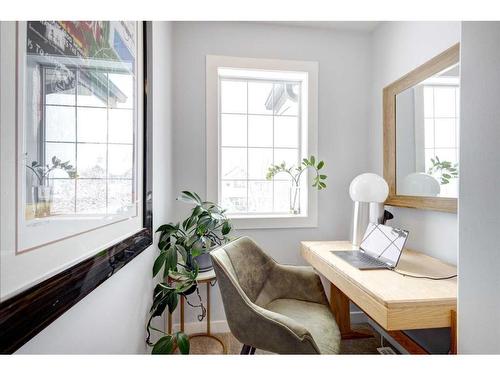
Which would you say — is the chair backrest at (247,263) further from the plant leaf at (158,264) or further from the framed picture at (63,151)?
the framed picture at (63,151)

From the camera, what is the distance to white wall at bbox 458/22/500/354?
1.83 ft

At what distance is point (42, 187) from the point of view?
20.5 inches

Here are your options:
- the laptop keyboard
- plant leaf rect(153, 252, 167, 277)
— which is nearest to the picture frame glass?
plant leaf rect(153, 252, 167, 277)

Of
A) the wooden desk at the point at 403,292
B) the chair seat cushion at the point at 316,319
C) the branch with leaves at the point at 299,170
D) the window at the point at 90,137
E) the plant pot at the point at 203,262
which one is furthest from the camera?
the branch with leaves at the point at 299,170

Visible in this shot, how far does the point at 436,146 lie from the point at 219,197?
5.20 feet

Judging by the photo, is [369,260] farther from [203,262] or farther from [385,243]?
[203,262]

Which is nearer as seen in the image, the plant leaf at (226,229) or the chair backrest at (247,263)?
the chair backrest at (247,263)

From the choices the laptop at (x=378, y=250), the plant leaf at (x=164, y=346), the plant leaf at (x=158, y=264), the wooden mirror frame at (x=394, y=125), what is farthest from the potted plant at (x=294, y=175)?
the plant leaf at (x=164, y=346)

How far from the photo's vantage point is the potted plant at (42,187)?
50 cm

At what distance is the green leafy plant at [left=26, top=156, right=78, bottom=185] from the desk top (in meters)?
1.19

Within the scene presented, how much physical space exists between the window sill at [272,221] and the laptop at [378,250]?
491mm

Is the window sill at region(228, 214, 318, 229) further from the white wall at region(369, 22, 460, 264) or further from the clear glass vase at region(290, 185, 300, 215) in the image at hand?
the white wall at region(369, 22, 460, 264)

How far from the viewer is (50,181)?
21.4 inches

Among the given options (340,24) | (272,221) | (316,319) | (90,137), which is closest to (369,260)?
(316,319)
